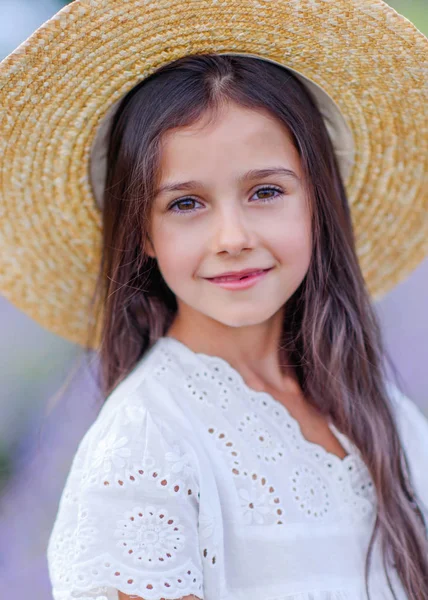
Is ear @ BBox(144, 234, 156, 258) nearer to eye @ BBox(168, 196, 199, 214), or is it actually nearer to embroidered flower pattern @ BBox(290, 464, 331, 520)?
eye @ BBox(168, 196, 199, 214)

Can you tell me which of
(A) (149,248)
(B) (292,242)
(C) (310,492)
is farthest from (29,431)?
(B) (292,242)

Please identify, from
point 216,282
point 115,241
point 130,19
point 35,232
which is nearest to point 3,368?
point 35,232

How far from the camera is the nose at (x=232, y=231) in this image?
1357 mm

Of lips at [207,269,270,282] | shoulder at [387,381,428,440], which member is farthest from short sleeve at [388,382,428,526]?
lips at [207,269,270,282]

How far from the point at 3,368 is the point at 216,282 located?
1352 mm

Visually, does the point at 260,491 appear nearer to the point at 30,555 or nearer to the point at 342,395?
the point at 342,395

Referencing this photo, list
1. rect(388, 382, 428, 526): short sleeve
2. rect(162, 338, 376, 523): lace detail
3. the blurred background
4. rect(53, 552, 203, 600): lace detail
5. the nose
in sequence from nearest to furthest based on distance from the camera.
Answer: rect(53, 552, 203, 600): lace detail, the nose, rect(162, 338, 376, 523): lace detail, rect(388, 382, 428, 526): short sleeve, the blurred background

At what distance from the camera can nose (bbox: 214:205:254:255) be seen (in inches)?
53.4

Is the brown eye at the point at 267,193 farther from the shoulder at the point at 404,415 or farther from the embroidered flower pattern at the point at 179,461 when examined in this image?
the shoulder at the point at 404,415

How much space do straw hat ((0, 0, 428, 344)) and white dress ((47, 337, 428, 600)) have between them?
0.35 m

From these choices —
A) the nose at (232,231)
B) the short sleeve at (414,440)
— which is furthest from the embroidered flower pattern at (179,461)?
the short sleeve at (414,440)

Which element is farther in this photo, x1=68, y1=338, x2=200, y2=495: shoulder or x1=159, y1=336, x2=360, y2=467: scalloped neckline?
x1=159, y1=336, x2=360, y2=467: scalloped neckline

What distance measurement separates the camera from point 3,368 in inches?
101

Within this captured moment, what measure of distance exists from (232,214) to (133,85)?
325 millimetres
